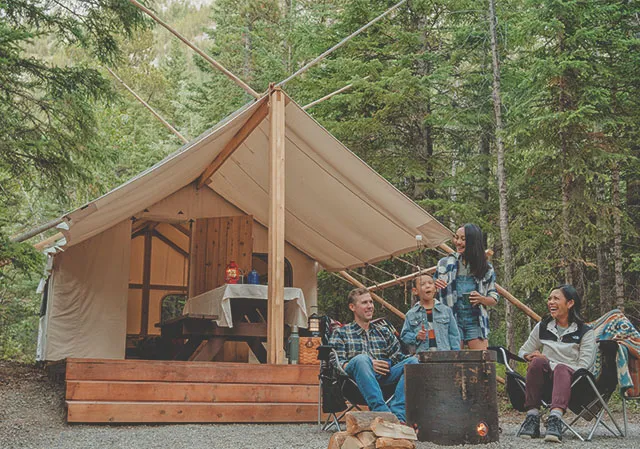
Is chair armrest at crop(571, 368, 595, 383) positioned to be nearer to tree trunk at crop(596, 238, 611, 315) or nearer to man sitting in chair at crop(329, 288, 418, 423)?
man sitting in chair at crop(329, 288, 418, 423)

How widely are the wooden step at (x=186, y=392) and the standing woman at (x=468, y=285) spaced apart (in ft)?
4.21

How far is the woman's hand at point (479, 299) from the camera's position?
12.0ft

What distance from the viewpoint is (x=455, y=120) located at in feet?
30.0

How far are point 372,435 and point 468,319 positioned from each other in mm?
1446

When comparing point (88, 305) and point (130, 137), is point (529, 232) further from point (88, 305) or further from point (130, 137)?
point (130, 137)

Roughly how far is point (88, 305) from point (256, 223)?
2221 mm

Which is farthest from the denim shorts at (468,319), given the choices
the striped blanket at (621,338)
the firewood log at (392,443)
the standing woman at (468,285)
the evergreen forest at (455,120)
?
the evergreen forest at (455,120)

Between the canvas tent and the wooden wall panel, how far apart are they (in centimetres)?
38

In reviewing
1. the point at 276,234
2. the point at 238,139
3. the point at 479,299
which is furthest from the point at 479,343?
the point at 238,139

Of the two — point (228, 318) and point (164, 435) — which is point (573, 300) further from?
point (228, 318)

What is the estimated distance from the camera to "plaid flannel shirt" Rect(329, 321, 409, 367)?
12.2 feet

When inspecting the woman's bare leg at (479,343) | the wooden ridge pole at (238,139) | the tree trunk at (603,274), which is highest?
the wooden ridge pole at (238,139)

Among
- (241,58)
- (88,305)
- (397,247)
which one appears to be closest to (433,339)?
(397,247)

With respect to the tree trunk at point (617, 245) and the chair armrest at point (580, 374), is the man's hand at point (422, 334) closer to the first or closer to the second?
the chair armrest at point (580, 374)
